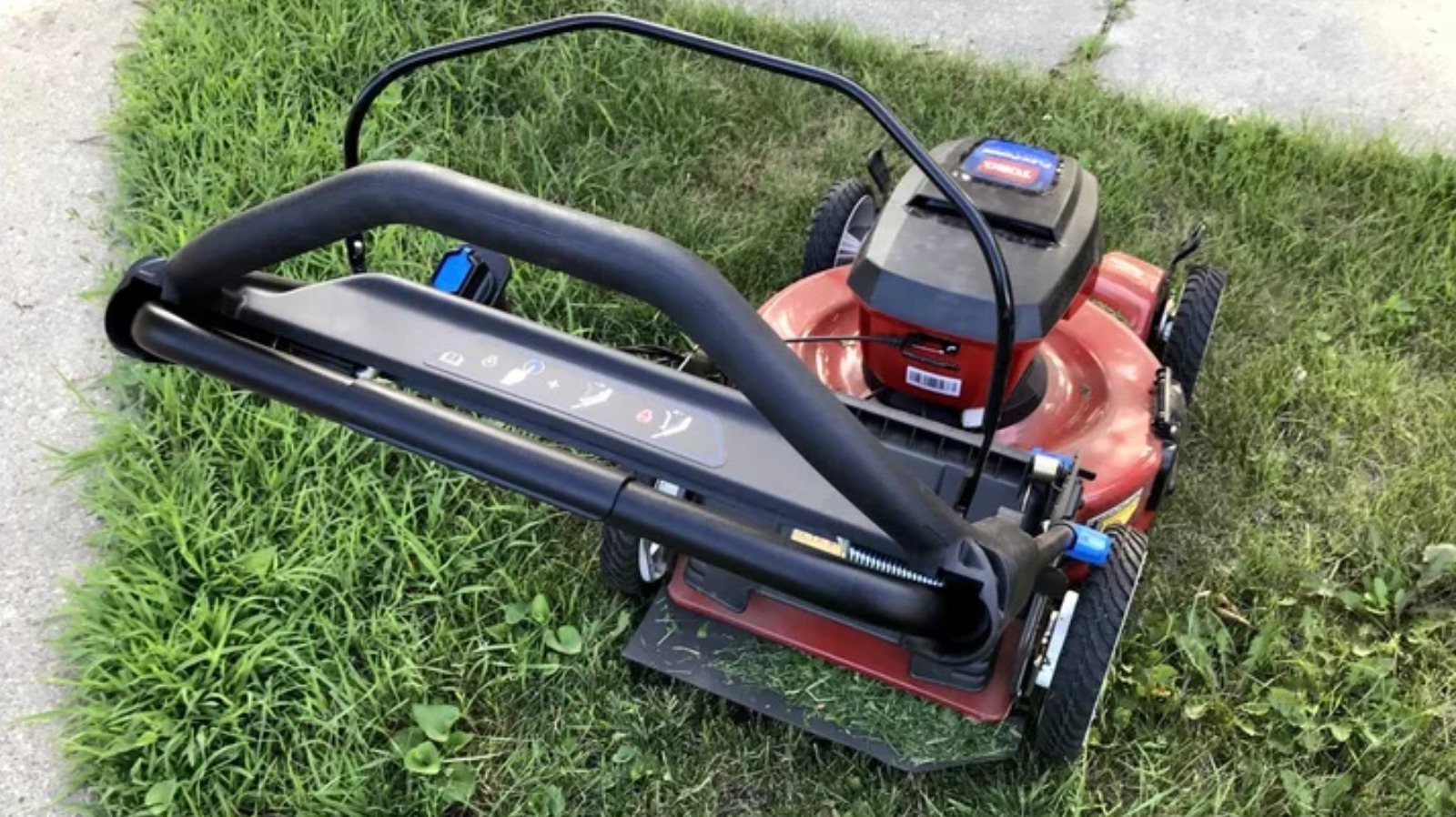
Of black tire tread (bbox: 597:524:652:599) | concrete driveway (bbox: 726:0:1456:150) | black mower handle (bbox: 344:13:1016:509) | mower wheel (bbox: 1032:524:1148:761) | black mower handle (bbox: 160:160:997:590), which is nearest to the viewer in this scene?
black mower handle (bbox: 160:160:997:590)

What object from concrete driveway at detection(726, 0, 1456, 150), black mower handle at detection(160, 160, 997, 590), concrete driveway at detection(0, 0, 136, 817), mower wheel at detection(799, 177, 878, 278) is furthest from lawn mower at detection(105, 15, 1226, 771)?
concrete driveway at detection(726, 0, 1456, 150)

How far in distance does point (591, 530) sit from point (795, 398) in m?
1.04

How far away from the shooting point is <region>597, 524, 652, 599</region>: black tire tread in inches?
65.7

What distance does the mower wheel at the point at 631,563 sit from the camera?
167cm

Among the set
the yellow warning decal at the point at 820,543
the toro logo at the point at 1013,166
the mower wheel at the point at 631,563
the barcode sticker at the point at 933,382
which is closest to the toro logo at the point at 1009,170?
the toro logo at the point at 1013,166

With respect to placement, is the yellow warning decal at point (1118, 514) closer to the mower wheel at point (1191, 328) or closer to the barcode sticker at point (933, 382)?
the barcode sticker at point (933, 382)

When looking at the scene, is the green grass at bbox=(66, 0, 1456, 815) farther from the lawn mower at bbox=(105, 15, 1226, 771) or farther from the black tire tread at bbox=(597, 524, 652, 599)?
the lawn mower at bbox=(105, 15, 1226, 771)

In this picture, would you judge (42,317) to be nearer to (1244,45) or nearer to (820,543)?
(820,543)

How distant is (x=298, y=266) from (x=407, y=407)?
1237 mm

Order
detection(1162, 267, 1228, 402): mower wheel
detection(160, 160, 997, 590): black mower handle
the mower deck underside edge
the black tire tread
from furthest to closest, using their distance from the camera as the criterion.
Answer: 1. detection(1162, 267, 1228, 402): mower wheel
2. the black tire tread
3. the mower deck underside edge
4. detection(160, 160, 997, 590): black mower handle

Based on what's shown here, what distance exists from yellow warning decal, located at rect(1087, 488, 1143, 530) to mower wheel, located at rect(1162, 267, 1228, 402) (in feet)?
1.12

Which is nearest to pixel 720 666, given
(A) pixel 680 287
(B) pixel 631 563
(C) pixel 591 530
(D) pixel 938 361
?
(B) pixel 631 563

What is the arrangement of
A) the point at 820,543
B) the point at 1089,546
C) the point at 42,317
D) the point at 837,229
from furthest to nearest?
the point at 42,317 < the point at 837,229 < the point at 820,543 < the point at 1089,546

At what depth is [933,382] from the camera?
1.59 meters
